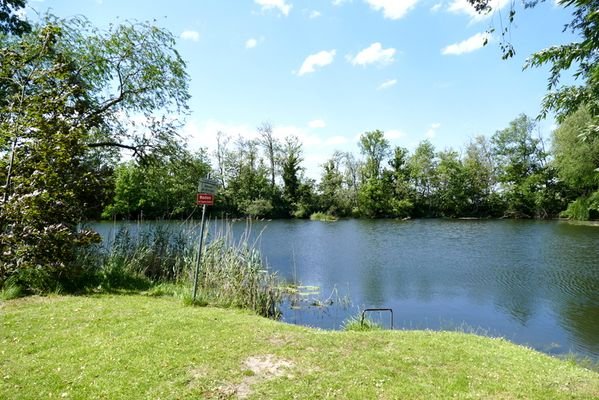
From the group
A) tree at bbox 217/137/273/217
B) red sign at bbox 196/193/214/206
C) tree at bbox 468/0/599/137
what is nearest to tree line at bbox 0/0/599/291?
tree at bbox 468/0/599/137

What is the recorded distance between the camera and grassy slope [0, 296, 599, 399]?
11.3 ft

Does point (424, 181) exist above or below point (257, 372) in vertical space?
above

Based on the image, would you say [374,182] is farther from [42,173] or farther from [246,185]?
[42,173]

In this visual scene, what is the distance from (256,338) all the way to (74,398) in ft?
7.02

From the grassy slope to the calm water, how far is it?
344 centimetres

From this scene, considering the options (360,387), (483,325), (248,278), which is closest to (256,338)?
(360,387)

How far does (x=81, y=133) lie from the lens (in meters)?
7.28

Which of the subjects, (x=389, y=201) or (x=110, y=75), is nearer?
(x=110, y=75)

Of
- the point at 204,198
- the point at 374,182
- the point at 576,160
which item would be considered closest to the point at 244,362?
the point at 204,198

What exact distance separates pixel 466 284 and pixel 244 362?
10.4 meters

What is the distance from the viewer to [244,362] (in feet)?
13.4

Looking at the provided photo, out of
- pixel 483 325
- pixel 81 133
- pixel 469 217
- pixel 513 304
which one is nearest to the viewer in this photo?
pixel 81 133

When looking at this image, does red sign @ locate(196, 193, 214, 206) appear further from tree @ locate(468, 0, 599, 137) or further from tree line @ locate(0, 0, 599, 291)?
tree @ locate(468, 0, 599, 137)

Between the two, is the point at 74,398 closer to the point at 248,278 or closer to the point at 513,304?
the point at 248,278
